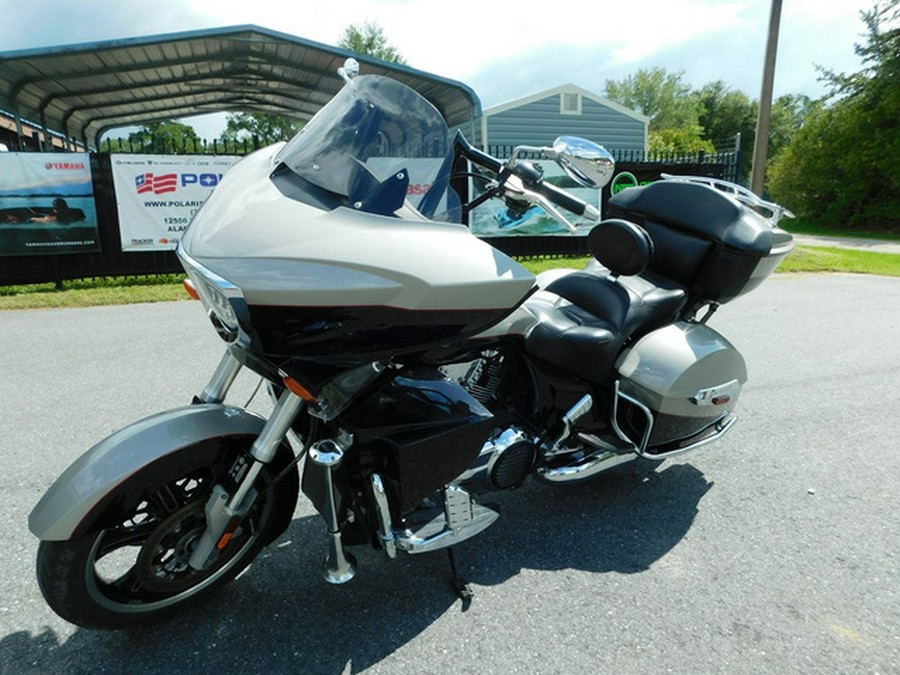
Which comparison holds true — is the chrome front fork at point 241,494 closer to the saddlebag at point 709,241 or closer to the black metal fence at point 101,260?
the saddlebag at point 709,241

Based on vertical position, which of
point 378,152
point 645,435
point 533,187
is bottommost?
point 645,435

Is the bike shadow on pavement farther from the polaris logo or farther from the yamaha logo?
the yamaha logo

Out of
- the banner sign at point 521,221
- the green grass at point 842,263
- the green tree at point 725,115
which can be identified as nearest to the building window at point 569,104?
the green grass at point 842,263

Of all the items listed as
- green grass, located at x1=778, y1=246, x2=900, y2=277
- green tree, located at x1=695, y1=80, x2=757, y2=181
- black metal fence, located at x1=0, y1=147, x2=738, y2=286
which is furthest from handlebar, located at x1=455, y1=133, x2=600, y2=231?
green tree, located at x1=695, y1=80, x2=757, y2=181

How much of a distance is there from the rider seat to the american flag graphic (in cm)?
766

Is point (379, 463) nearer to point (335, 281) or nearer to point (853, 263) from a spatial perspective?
point (335, 281)

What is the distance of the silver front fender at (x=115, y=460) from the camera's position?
1.63m

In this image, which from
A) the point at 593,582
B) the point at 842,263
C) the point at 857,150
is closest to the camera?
the point at 593,582

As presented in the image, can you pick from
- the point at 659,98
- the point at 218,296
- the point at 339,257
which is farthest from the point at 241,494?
the point at 659,98

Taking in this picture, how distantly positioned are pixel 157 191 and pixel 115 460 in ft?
26.3

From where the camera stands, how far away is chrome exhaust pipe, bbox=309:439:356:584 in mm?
1741

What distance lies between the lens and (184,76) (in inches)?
461

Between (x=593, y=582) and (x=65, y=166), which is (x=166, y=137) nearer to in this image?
(x=65, y=166)

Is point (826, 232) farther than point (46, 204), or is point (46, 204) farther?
point (826, 232)
